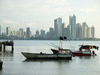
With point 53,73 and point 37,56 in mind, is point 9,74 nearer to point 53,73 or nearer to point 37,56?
point 53,73

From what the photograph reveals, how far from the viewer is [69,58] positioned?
5928cm

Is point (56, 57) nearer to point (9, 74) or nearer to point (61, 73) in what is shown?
point (61, 73)

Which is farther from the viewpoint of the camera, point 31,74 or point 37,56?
point 37,56

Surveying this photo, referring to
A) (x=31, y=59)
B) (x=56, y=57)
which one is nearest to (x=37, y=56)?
(x=31, y=59)

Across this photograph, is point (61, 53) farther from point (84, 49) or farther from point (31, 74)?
point (31, 74)

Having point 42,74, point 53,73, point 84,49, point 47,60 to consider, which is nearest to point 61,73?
point 53,73

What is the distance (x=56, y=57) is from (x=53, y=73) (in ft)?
63.7

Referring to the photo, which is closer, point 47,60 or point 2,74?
point 2,74

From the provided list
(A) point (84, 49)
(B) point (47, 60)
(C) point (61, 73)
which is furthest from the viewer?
(A) point (84, 49)

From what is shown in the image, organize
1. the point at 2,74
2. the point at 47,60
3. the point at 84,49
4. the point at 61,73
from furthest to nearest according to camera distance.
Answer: the point at 84,49 → the point at 47,60 → the point at 61,73 → the point at 2,74

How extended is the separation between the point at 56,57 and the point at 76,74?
20102mm

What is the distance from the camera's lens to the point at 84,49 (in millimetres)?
71062

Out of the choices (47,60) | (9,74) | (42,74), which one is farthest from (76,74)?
(47,60)

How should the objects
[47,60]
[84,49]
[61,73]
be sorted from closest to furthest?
[61,73]
[47,60]
[84,49]
